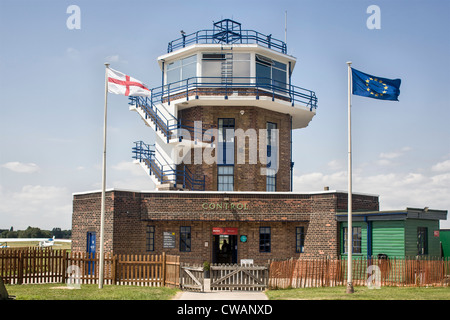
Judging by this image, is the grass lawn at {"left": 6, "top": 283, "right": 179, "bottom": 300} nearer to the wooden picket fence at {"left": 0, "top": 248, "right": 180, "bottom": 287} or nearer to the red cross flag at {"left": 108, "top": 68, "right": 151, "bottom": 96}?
the wooden picket fence at {"left": 0, "top": 248, "right": 180, "bottom": 287}

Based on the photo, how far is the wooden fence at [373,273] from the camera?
22.5m

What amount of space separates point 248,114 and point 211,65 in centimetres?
419

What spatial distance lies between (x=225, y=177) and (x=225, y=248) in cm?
506

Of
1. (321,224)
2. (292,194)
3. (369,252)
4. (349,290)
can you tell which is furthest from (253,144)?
(349,290)

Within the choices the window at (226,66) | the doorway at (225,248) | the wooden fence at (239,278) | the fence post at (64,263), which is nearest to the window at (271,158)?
the window at (226,66)

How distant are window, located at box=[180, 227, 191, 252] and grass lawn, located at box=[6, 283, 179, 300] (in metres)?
8.71

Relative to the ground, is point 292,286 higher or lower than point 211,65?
lower

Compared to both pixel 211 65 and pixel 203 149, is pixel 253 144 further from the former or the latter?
pixel 211 65

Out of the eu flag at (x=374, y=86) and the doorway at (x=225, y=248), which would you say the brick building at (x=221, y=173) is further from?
the eu flag at (x=374, y=86)

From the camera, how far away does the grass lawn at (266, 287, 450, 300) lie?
729 inches

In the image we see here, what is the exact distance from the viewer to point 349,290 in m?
19.8

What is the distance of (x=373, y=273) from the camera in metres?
23.3

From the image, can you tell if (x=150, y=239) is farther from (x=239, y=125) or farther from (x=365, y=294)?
(x=365, y=294)

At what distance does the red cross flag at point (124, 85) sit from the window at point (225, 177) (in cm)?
1154
